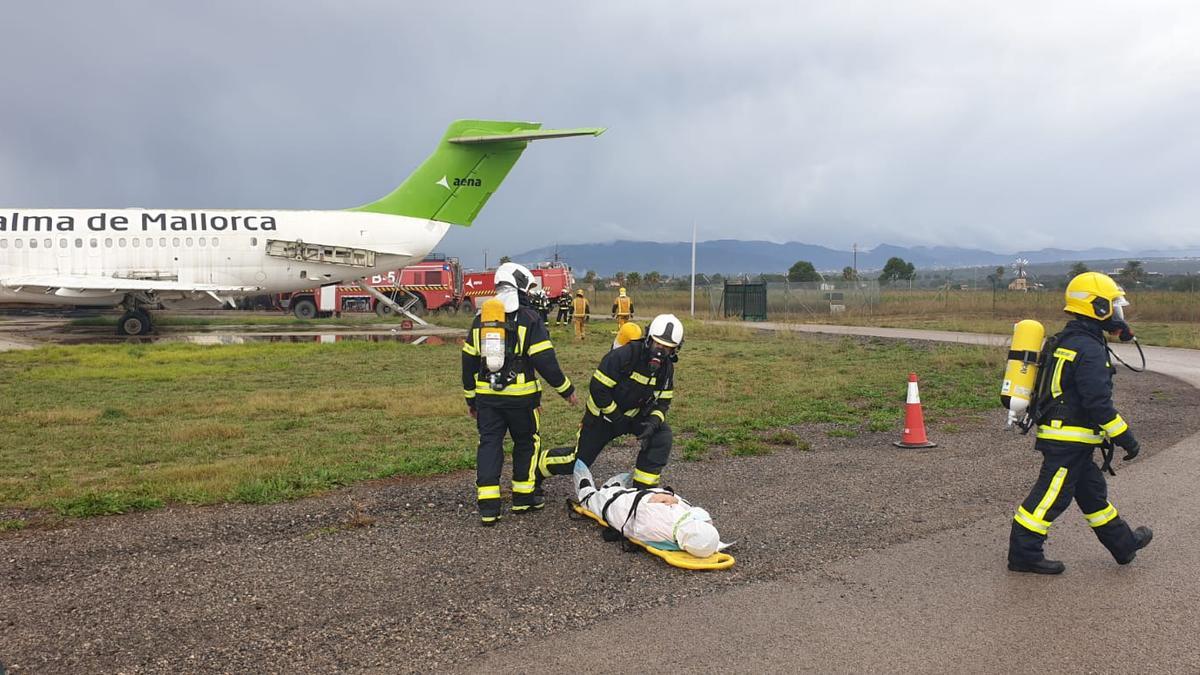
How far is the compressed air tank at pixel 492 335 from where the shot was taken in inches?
254

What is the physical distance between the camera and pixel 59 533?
6273 millimetres

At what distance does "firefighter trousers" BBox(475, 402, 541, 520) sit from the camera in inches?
257

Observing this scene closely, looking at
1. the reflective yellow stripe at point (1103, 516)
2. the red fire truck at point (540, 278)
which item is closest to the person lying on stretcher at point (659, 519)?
the reflective yellow stripe at point (1103, 516)

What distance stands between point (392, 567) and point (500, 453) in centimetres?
142

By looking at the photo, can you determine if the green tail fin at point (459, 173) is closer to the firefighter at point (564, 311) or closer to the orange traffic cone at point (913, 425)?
the firefighter at point (564, 311)

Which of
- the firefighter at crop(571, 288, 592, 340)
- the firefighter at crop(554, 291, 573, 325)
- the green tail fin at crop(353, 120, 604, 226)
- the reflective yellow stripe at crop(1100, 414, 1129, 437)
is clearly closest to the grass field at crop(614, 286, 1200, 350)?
the firefighter at crop(554, 291, 573, 325)

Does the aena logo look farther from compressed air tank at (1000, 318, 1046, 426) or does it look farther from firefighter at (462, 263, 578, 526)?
compressed air tank at (1000, 318, 1046, 426)

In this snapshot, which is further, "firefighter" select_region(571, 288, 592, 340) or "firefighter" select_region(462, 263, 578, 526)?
"firefighter" select_region(571, 288, 592, 340)

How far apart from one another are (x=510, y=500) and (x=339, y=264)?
21.4 meters

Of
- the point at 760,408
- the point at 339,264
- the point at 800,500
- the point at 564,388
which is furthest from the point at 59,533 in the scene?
the point at 339,264

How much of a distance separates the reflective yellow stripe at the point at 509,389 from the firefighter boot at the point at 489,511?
81cm

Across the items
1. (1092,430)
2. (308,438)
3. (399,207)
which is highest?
(399,207)

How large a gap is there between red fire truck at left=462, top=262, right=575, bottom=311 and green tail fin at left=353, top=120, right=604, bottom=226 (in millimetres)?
12626

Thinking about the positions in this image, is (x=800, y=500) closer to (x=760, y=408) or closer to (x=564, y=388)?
(x=564, y=388)
